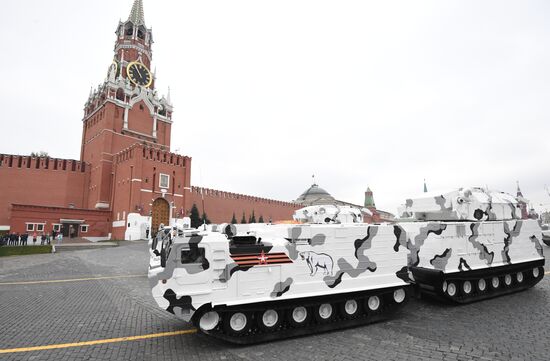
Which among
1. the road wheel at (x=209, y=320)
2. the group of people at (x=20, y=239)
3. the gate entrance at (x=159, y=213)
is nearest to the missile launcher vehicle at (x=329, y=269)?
the road wheel at (x=209, y=320)

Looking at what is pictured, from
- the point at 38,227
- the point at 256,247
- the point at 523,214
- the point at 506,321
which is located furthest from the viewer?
the point at 38,227

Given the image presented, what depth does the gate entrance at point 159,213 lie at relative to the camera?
40844 mm

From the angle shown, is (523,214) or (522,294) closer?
(522,294)

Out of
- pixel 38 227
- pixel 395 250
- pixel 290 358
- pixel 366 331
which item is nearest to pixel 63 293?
pixel 290 358

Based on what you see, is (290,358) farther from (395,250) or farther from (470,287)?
(470,287)

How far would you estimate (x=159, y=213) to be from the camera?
41.5 metres

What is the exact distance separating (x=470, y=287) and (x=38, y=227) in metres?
40.9

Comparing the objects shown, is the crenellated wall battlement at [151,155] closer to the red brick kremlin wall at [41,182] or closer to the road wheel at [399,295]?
the red brick kremlin wall at [41,182]

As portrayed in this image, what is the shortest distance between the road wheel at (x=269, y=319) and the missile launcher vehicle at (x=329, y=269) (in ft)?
0.07

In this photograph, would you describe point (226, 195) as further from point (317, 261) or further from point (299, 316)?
point (299, 316)

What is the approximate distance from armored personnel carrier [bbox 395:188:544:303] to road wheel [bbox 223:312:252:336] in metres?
4.94

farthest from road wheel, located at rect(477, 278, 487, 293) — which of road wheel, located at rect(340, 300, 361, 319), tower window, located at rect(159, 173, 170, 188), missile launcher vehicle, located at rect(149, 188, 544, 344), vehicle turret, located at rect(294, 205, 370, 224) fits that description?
tower window, located at rect(159, 173, 170, 188)

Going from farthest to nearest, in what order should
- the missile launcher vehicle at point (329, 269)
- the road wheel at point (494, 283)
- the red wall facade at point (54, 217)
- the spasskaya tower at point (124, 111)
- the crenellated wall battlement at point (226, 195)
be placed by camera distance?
the crenellated wall battlement at point (226, 195), the spasskaya tower at point (124, 111), the red wall facade at point (54, 217), the road wheel at point (494, 283), the missile launcher vehicle at point (329, 269)

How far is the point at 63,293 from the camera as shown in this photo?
37.9 ft
